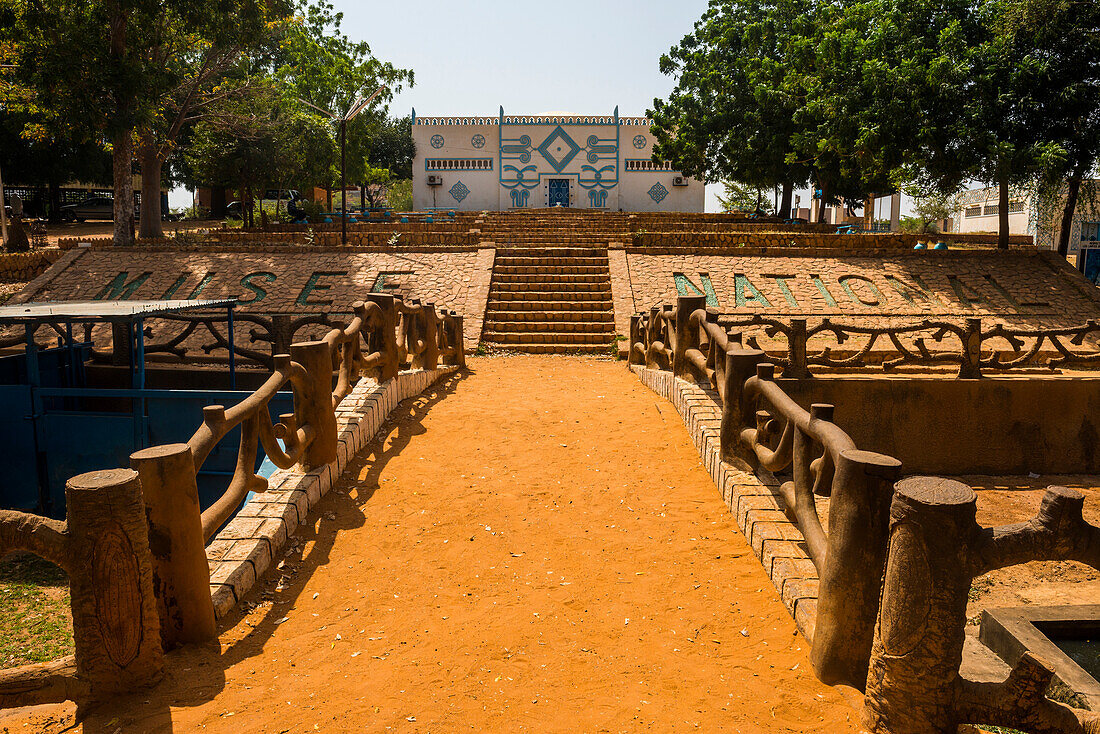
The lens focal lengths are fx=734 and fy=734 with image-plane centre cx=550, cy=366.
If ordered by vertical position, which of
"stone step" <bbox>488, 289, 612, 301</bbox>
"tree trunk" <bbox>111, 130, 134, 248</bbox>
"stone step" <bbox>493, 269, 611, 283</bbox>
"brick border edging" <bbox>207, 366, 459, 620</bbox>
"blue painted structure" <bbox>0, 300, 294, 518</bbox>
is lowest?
"blue painted structure" <bbox>0, 300, 294, 518</bbox>

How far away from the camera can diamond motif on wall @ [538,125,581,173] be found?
3497cm

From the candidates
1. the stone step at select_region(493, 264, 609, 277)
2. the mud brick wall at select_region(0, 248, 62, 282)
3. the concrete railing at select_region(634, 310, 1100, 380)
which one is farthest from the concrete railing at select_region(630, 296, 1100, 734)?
the mud brick wall at select_region(0, 248, 62, 282)

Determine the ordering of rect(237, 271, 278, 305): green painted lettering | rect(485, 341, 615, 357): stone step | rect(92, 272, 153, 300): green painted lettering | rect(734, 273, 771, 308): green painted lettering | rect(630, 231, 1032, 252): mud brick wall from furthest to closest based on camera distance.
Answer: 1. rect(630, 231, 1032, 252): mud brick wall
2. rect(92, 272, 153, 300): green painted lettering
3. rect(237, 271, 278, 305): green painted lettering
4. rect(734, 273, 771, 308): green painted lettering
5. rect(485, 341, 615, 357): stone step

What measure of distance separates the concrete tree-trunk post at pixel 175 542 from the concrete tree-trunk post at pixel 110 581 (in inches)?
6.1

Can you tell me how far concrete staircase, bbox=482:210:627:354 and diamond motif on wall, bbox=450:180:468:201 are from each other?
53.8 ft

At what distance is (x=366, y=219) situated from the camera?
84.8 ft

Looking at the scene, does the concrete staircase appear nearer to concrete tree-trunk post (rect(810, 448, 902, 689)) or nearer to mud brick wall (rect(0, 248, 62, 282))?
concrete tree-trunk post (rect(810, 448, 902, 689))

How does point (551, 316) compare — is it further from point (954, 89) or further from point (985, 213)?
point (985, 213)

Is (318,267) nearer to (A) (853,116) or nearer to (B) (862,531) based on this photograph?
(A) (853,116)

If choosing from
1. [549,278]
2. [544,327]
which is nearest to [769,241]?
[549,278]

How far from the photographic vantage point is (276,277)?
1606cm

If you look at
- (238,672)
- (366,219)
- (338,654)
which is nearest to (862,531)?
(338,654)

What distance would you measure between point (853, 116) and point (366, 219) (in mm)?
16151

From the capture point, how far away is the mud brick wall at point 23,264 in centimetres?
1995
